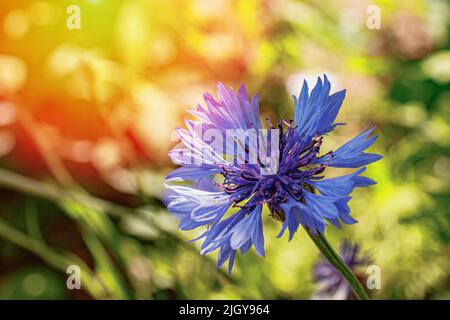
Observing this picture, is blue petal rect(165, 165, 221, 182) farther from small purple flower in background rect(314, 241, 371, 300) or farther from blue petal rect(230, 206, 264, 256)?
small purple flower in background rect(314, 241, 371, 300)

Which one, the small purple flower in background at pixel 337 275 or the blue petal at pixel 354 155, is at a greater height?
the blue petal at pixel 354 155

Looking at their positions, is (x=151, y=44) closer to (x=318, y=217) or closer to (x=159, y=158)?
(x=159, y=158)

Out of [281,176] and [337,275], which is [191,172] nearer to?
[281,176]

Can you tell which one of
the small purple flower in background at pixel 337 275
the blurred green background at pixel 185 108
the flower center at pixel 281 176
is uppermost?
the blurred green background at pixel 185 108

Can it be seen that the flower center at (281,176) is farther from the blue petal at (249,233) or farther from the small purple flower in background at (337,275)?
the small purple flower in background at (337,275)

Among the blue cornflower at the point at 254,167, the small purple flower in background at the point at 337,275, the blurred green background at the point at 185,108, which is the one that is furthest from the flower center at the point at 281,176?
the blurred green background at the point at 185,108

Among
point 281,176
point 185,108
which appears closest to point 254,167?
point 281,176

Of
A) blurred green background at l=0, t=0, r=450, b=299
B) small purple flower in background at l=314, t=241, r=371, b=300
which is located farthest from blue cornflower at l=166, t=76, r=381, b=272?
blurred green background at l=0, t=0, r=450, b=299
